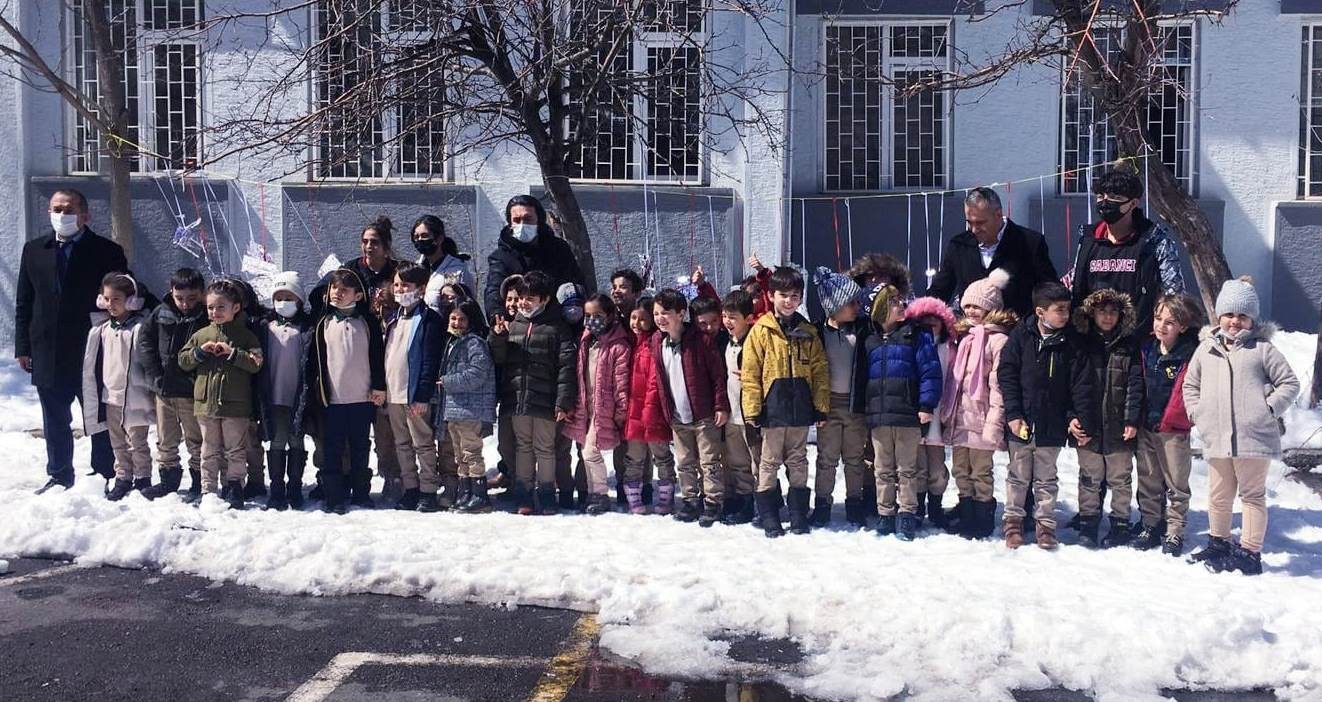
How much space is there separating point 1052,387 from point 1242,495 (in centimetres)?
112

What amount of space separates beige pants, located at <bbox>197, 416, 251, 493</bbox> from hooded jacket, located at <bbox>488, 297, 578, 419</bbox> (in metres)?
1.69

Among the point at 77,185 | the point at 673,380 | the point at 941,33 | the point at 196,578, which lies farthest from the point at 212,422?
the point at 941,33

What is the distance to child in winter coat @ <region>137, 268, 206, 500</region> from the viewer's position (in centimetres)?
854

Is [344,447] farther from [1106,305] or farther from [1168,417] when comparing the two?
[1168,417]

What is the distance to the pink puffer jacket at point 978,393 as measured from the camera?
761cm

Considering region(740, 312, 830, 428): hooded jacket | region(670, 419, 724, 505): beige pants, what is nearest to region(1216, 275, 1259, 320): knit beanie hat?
region(740, 312, 830, 428): hooded jacket

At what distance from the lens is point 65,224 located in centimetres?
880

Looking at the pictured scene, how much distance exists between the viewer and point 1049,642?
223 inches

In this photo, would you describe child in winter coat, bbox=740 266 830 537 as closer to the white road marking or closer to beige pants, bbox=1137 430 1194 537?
beige pants, bbox=1137 430 1194 537

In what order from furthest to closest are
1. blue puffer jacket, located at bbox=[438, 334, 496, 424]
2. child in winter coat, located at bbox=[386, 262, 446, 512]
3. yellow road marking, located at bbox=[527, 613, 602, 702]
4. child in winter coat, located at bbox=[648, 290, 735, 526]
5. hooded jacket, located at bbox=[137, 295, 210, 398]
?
hooded jacket, located at bbox=[137, 295, 210, 398] → child in winter coat, located at bbox=[386, 262, 446, 512] → blue puffer jacket, located at bbox=[438, 334, 496, 424] → child in winter coat, located at bbox=[648, 290, 735, 526] → yellow road marking, located at bbox=[527, 613, 602, 702]

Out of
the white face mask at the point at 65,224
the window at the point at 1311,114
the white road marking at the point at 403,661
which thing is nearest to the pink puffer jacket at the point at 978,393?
the white road marking at the point at 403,661

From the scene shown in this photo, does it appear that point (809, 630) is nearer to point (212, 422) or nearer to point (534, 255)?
point (534, 255)

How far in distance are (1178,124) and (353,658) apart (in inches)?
481

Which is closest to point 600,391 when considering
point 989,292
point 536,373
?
point 536,373
